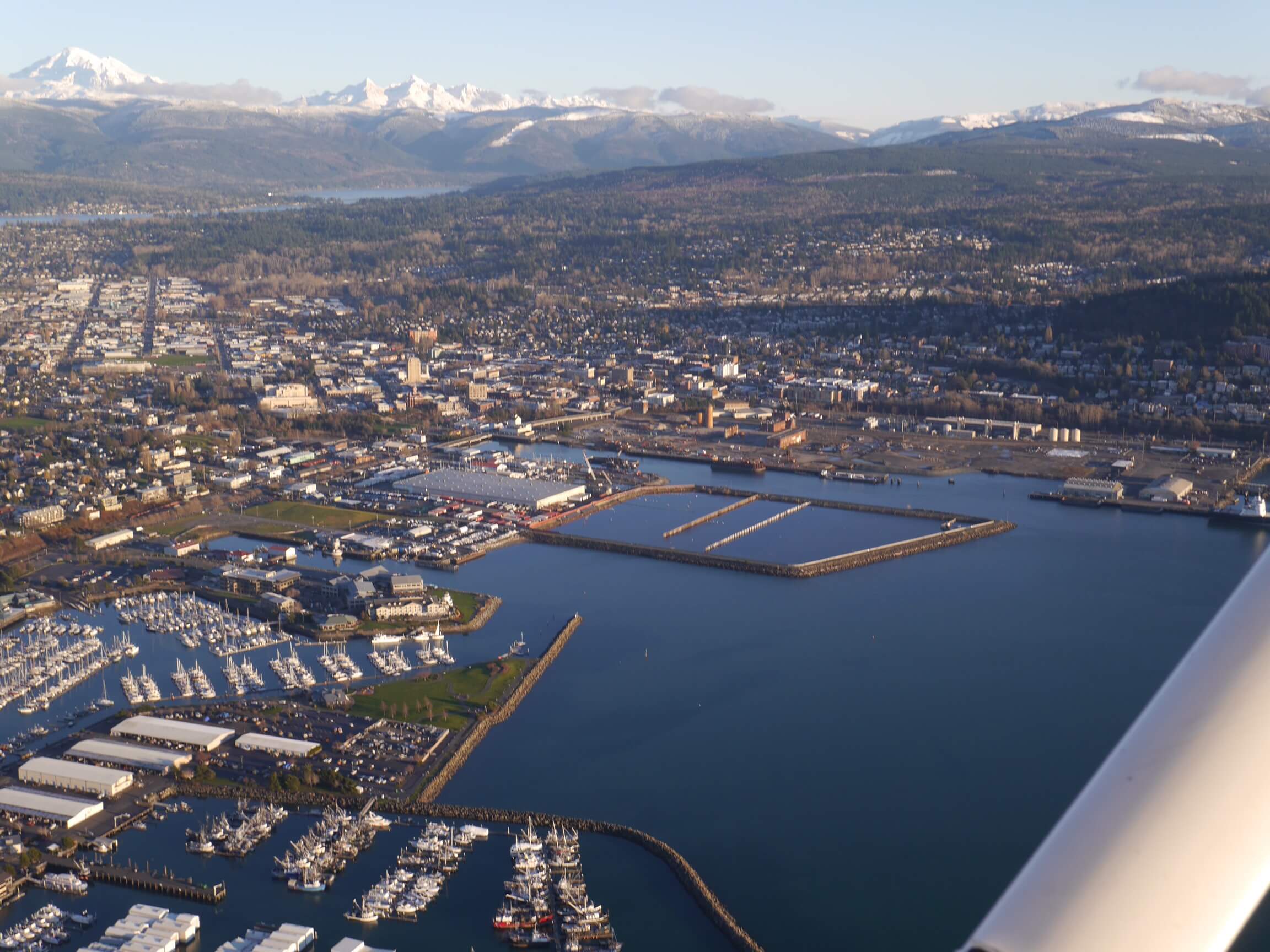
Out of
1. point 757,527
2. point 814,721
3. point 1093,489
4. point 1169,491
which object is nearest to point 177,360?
point 757,527

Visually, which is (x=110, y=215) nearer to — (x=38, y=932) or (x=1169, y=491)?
(x=1169, y=491)

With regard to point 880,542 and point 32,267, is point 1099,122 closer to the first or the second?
point 32,267

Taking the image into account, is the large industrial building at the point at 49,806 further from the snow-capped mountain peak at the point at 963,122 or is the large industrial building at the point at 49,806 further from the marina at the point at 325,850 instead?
the snow-capped mountain peak at the point at 963,122

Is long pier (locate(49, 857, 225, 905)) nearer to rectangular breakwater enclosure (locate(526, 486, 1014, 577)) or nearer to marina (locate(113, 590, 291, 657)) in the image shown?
marina (locate(113, 590, 291, 657))

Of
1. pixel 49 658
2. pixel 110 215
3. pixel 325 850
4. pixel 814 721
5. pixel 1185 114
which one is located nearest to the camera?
pixel 325 850

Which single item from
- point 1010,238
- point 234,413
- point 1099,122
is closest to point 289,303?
point 234,413

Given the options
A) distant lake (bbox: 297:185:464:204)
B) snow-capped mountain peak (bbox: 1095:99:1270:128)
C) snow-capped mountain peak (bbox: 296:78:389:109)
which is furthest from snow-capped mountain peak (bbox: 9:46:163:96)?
snow-capped mountain peak (bbox: 1095:99:1270:128)
